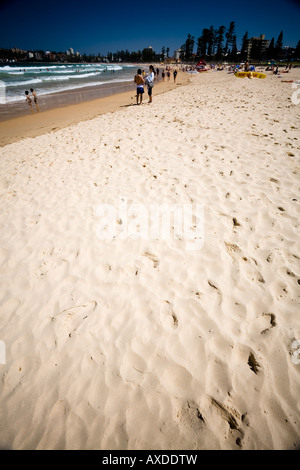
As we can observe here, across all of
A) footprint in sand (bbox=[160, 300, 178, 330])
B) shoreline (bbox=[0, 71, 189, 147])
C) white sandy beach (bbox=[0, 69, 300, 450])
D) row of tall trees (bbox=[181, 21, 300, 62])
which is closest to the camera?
white sandy beach (bbox=[0, 69, 300, 450])

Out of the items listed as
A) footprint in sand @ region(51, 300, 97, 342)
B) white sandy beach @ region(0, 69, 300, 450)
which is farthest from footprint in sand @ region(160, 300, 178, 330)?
footprint in sand @ region(51, 300, 97, 342)

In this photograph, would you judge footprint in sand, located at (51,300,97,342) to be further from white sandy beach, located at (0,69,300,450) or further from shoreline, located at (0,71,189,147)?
shoreline, located at (0,71,189,147)

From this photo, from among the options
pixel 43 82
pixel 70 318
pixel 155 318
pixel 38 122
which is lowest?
pixel 70 318

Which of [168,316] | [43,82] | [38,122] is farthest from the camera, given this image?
[43,82]

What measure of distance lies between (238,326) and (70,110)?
1827 centimetres

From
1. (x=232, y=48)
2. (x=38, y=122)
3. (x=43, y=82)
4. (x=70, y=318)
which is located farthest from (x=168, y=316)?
(x=232, y=48)

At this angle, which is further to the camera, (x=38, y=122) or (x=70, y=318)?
(x=38, y=122)

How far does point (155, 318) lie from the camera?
7.98 ft

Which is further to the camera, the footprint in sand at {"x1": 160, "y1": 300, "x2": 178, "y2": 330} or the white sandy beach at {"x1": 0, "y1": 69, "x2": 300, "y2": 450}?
the footprint in sand at {"x1": 160, "y1": 300, "x2": 178, "y2": 330}

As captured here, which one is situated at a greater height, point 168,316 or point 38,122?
point 38,122

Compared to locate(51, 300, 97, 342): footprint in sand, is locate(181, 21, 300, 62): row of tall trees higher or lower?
higher

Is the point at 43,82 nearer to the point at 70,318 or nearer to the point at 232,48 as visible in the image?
the point at 70,318

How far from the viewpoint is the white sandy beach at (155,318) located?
5.97ft

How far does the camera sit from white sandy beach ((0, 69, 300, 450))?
5.97ft
